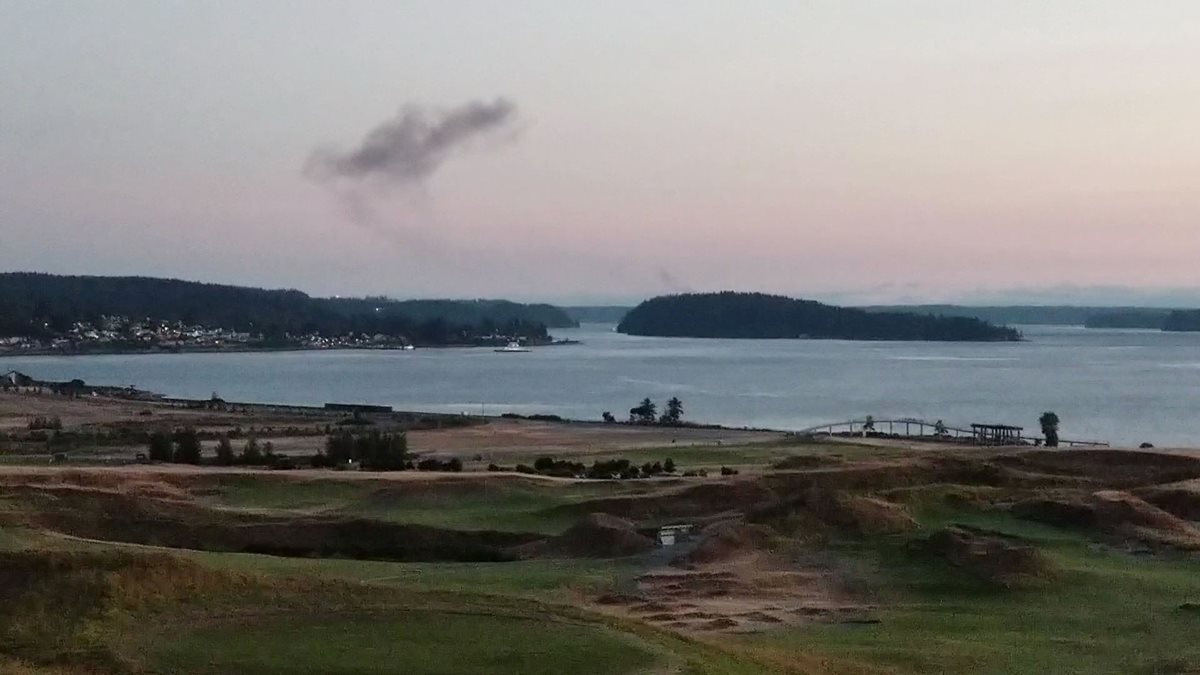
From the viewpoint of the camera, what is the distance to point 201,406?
85750 millimetres

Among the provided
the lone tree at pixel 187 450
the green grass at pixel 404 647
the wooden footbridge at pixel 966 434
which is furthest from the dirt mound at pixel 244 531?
the wooden footbridge at pixel 966 434

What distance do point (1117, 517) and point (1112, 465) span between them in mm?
11066

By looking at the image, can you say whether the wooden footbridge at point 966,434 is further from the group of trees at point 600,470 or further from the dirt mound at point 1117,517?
the dirt mound at point 1117,517

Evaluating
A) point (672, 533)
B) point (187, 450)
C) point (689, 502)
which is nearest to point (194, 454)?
point (187, 450)

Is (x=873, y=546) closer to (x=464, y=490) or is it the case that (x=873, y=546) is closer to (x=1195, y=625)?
(x=1195, y=625)

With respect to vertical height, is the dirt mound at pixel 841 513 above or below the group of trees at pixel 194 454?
above

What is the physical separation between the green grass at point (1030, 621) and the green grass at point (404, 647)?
3519mm

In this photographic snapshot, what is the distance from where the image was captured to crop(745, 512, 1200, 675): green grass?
1599 cm

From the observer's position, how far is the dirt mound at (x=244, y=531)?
2628cm

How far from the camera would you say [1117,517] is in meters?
26.1

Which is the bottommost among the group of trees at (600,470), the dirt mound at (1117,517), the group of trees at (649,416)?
the group of trees at (649,416)

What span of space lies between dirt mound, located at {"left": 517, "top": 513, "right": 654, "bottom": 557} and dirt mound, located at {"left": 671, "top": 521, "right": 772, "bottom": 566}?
3.87 ft

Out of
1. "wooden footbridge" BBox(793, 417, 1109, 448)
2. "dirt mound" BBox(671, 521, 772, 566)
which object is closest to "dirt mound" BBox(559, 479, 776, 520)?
"dirt mound" BBox(671, 521, 772, 566)

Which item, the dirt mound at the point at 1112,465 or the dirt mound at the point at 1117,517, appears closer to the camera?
the dirt mound at the point at 1117,517
